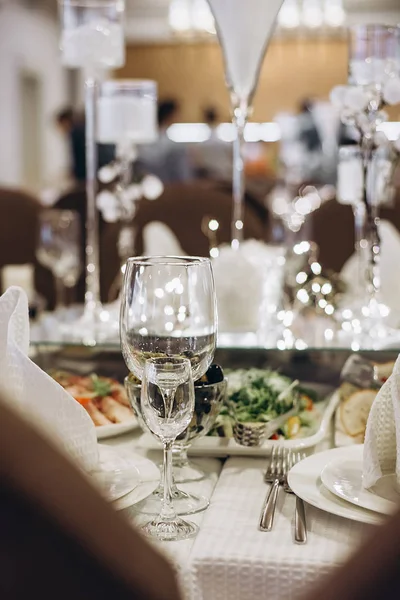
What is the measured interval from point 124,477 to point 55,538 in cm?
55

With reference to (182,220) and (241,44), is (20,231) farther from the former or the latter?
(241,44)

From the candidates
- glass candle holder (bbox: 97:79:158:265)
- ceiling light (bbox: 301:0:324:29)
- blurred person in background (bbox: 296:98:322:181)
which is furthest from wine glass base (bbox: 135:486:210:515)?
ceiling light (bbox: 301:0:324:29)

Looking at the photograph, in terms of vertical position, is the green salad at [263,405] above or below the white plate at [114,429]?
above

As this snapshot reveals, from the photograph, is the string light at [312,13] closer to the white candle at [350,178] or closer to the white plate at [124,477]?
the white candle at [350,178]

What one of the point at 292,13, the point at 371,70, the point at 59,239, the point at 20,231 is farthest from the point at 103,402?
the point at 292,13

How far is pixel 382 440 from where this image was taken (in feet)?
2.93

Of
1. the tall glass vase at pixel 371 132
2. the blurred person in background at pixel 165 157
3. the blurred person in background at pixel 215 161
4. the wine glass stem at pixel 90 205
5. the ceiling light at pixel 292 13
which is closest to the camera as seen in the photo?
the tall glass vase at pixel 371 132

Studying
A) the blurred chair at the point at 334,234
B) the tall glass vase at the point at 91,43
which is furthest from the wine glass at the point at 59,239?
the blurred chair at the point at 334,234

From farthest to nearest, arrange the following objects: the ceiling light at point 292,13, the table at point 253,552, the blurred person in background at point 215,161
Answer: the ceiling light at point 292,13 < the blurred person in background at point 215,161 < the table at point 253,552

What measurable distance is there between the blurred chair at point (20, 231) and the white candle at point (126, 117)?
4.00 feet

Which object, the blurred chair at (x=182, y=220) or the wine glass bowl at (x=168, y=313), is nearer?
the wine glass bowl at (x=168, y=313)

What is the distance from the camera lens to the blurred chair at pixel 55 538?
1.24 ft

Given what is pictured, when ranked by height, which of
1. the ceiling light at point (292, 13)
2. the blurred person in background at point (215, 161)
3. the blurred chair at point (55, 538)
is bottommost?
the blurred person in background at point (215, 161)

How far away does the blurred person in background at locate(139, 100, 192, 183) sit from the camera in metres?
6.63
